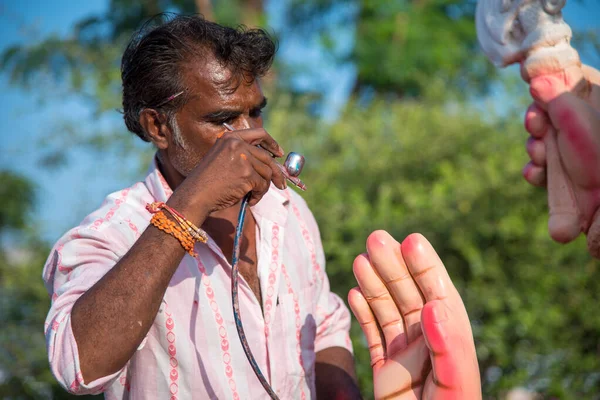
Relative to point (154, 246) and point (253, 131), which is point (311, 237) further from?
point (154, 246)

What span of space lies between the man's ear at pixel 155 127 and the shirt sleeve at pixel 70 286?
0.45m

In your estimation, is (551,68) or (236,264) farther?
(551,68)

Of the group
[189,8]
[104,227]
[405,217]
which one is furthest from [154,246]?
[189,8]

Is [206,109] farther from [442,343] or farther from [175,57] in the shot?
[442,343]

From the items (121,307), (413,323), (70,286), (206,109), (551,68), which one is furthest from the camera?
(551,68)

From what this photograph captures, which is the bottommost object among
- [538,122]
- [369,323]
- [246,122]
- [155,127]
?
[369,323]

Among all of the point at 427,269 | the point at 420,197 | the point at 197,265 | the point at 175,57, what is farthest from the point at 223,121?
the point at 420,197

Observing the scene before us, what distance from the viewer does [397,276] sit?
1.99 m

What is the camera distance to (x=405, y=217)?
16.9ft

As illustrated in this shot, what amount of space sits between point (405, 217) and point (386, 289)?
124 inches

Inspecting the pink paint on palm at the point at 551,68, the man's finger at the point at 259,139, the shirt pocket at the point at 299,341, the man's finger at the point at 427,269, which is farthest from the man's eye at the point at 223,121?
the pink paint on palm at the point at 551,68

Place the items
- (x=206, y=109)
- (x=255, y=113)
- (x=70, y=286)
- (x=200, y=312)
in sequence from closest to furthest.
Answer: (x=70, y=286) < (x=200, y=312) < (x=206, y=109) < (x=255, y=113)

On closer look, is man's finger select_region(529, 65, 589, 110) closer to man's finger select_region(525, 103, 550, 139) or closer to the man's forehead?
man's finger select_region(525, 103, 550, 139)

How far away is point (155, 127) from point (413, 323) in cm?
109
